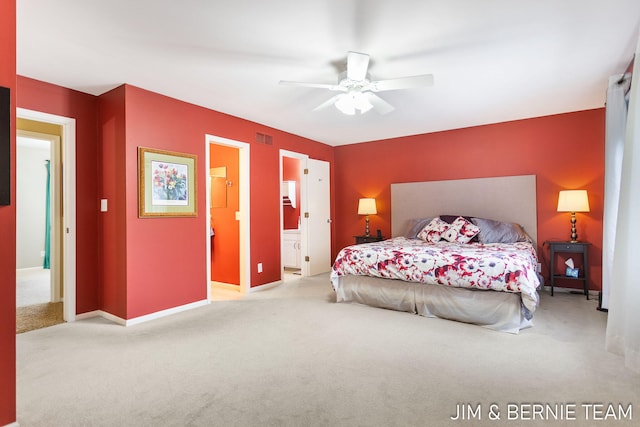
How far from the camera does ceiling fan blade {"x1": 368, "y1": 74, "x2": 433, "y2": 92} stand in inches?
107

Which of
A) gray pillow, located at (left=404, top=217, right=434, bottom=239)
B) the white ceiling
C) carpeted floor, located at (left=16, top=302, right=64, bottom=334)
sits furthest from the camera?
gray pillow, located at (left=404, top=217, right=434, bottom=239)

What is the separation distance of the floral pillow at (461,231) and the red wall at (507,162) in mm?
848

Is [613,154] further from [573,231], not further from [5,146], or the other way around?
[5,146]

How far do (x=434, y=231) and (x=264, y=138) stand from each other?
276 centimetres

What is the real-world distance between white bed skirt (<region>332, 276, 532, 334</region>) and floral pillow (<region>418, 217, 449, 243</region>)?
4.43 feet

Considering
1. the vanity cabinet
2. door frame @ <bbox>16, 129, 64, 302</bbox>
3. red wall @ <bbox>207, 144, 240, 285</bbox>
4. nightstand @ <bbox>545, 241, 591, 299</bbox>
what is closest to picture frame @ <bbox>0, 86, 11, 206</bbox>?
door frame @ <bbox>16, 129, 64, 302</bbox>

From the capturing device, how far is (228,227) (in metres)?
5.01

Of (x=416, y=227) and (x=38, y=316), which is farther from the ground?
(x=416, y=227)

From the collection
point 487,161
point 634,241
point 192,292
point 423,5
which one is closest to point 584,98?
point 487,161

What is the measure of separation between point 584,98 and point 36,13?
5159mm

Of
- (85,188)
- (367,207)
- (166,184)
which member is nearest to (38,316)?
(85,188)

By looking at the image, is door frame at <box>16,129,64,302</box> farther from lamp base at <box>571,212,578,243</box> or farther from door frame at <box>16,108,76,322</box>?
lamp base at <box>571,212,578,243</box>

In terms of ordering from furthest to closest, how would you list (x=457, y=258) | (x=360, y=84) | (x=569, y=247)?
(x=569, y=247)
(x=457, y=258)
(x=360, y=84)

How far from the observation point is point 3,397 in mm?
1651
